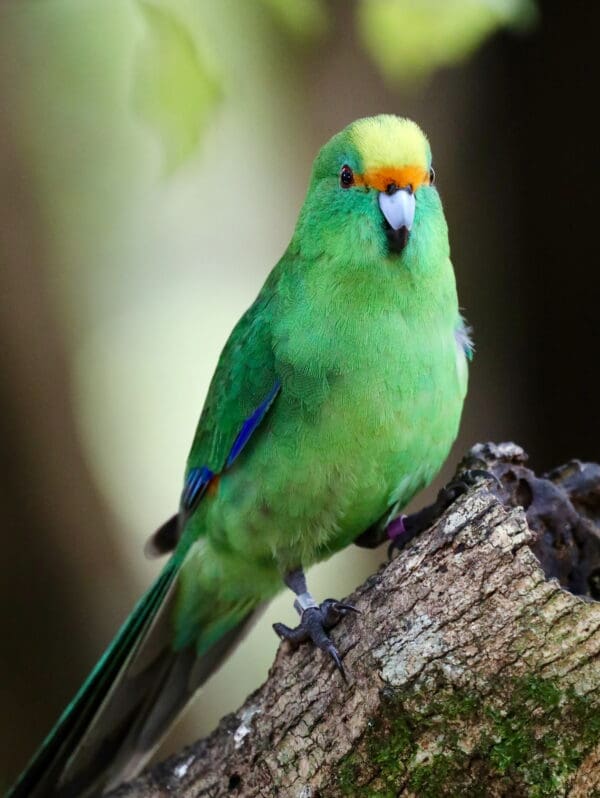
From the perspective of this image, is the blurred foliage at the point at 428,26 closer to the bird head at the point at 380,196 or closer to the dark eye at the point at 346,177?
the bird head at the point at 380,196

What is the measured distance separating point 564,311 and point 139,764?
10.4ft

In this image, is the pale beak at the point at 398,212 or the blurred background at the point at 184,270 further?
the blurred background at the point at 184,270

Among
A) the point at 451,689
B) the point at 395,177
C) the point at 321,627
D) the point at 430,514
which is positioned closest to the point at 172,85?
the point at 395,177

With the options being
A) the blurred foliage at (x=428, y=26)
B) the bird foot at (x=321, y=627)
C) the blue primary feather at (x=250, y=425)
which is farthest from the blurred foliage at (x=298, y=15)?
the bird foot at (x=321, y=627)

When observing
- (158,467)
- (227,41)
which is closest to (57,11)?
(227,41)

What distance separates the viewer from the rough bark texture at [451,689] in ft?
Result: 6.72

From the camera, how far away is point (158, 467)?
5238mm

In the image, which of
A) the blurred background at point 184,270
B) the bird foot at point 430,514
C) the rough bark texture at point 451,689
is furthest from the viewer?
the blurred background at point 184,270

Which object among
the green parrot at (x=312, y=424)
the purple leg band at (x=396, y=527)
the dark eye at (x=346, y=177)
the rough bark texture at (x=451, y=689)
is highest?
the dark eye at (x=346, y=177)

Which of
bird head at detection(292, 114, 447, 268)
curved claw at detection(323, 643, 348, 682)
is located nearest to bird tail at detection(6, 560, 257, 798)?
curved claw at detection(323, 643, 348, 682)

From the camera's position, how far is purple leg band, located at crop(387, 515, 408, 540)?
324cm

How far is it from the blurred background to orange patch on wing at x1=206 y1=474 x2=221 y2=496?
1229mm

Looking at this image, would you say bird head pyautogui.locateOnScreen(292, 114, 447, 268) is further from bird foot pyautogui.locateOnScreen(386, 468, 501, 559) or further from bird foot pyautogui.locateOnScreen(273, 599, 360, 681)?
bird foot pyautogui.locateOnScreen(273, 599, 360, 681)

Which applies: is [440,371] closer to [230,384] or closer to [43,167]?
[230,384]
